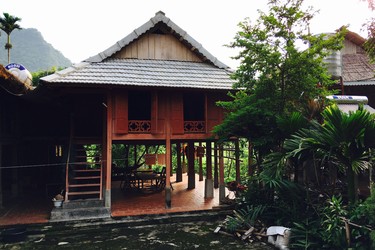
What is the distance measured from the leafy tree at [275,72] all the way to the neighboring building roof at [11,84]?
698cm

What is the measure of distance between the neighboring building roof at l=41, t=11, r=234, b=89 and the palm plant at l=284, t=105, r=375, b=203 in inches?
169

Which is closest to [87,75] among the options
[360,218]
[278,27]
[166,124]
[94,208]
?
[166,124]

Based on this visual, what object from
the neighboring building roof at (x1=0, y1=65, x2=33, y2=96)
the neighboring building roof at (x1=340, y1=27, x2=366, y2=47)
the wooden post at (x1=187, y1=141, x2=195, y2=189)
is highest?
the neighboring building roof at (x1=340, y1=27, x2=366, y2=47)

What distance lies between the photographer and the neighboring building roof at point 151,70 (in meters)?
9.28

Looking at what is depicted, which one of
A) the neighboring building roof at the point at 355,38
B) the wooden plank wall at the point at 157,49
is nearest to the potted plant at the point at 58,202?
the wooden plank wall at the point at 157,49

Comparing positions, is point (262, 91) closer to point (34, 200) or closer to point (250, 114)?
point (250, 114)

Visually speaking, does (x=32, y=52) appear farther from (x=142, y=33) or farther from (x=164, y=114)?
(x=164, y=114)

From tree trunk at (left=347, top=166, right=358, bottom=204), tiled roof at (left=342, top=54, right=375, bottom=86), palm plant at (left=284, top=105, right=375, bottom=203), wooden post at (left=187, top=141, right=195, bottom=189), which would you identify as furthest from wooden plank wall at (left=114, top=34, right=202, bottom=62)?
tree trunk at (left=347, top=166, right=358, bottom=204)

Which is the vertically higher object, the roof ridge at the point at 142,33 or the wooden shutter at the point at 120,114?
the roof ridge at the point at 142,33

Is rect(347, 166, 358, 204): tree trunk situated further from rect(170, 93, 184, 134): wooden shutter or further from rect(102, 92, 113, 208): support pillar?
rect(102, 92, 113, 208): support pillar

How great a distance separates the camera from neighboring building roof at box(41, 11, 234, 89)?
9281 mm

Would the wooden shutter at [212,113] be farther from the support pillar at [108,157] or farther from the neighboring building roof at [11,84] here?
the neighboring building roof at [11,84]

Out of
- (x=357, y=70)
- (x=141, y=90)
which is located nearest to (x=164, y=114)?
(x=141, y=90)

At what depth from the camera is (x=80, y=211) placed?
888 cm
